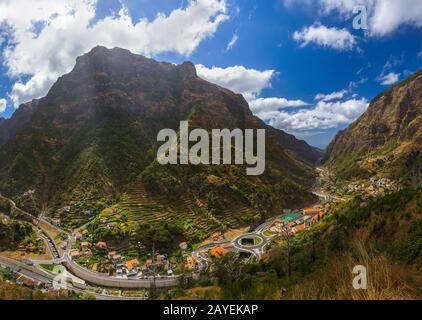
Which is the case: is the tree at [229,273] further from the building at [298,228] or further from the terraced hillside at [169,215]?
the building at [298,228]

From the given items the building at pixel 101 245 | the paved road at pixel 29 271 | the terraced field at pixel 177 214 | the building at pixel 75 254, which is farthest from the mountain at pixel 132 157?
the paved road at pixel 29 271

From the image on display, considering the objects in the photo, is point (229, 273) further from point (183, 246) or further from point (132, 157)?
point (132, 157)

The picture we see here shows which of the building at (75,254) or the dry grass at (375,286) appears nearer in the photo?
the dry grass at (375,286)

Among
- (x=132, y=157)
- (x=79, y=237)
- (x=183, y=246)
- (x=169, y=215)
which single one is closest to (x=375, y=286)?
(x=183, y=246)

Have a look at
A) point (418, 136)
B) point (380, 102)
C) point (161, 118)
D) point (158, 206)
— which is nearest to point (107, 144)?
point (161, 118)

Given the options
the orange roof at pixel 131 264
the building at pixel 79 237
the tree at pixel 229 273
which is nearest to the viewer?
the tree at pixel 229 273
